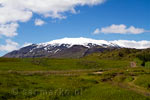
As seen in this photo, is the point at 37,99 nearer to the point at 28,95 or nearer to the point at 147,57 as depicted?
the point at 28,95

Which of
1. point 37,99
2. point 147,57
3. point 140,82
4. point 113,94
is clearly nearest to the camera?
point 37,99

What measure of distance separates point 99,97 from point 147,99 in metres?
7.68

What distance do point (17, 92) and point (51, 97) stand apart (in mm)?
6443

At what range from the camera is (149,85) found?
161 ft

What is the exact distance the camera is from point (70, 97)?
32219 millimetres

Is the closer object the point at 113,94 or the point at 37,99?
the point at 37,99

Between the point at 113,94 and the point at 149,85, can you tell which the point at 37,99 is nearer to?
the point at 113,94

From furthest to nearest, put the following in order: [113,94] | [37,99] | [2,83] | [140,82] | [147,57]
A: [147,57] → [140,82] → [2,83] → [113,94] → [37,99]

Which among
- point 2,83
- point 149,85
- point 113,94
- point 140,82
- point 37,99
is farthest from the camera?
point 140,82

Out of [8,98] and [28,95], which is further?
[28,95]

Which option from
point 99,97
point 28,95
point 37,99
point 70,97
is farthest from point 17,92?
point 99,97

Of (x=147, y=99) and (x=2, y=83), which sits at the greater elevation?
(x=2, y=83)

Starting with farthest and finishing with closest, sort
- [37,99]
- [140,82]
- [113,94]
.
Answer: [140,82], [113,94], [37,99]

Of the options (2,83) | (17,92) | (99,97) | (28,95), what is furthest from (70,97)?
(2,83)
